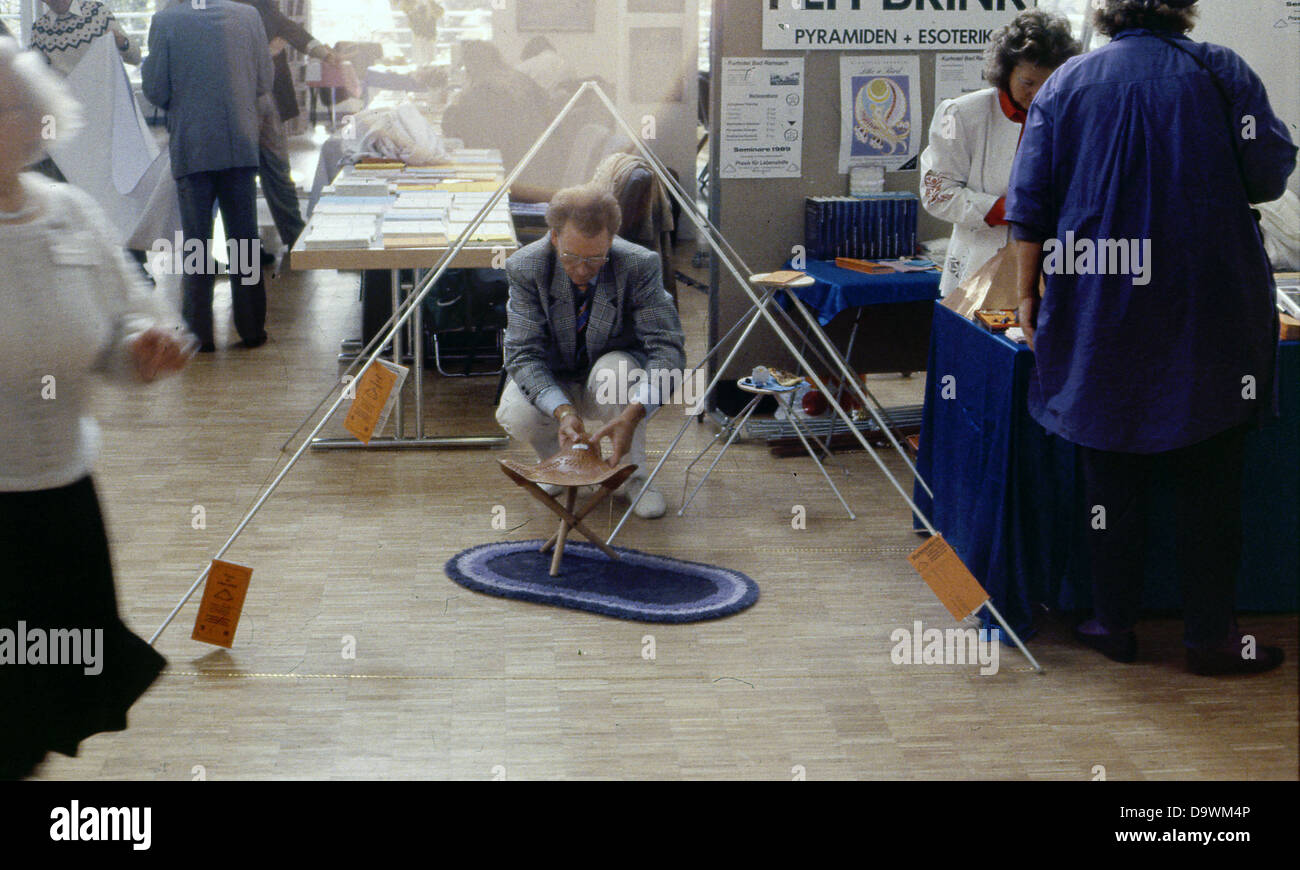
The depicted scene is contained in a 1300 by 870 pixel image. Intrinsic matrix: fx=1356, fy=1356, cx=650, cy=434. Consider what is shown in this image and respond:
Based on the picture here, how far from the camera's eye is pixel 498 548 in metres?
4.09

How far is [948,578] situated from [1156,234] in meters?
0.92

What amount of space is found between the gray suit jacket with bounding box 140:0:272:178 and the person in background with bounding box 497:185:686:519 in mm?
2504

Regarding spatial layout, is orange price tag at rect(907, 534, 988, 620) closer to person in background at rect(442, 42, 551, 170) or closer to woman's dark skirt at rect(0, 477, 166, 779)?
woman's dark skirt at rect(0, 477, 166, 779)

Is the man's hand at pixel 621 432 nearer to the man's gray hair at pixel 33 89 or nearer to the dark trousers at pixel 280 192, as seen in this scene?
the man's gray hair at pixel 33 89

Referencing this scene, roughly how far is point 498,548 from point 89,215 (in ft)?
6.62

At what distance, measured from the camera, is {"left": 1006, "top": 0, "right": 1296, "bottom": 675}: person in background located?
2.99m

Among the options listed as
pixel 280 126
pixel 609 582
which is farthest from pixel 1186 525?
pixel 280 126

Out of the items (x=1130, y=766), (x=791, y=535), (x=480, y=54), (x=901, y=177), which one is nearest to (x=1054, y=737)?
(x=1130, y=766)

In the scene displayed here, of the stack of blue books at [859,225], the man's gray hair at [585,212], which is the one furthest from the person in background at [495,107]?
the man's gray hair at [585,212]

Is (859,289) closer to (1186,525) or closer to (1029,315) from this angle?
(1029,315)

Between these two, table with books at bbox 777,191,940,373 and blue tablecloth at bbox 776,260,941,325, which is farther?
table with books at bbox 777,191,940,373

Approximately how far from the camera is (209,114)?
6.06 meters

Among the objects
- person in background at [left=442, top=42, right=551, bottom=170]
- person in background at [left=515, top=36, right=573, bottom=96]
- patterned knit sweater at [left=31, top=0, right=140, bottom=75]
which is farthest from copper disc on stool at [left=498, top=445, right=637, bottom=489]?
person in background at [left=515, top=36, right=573, bottom=96]

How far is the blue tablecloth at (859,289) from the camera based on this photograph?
15.8 feet
